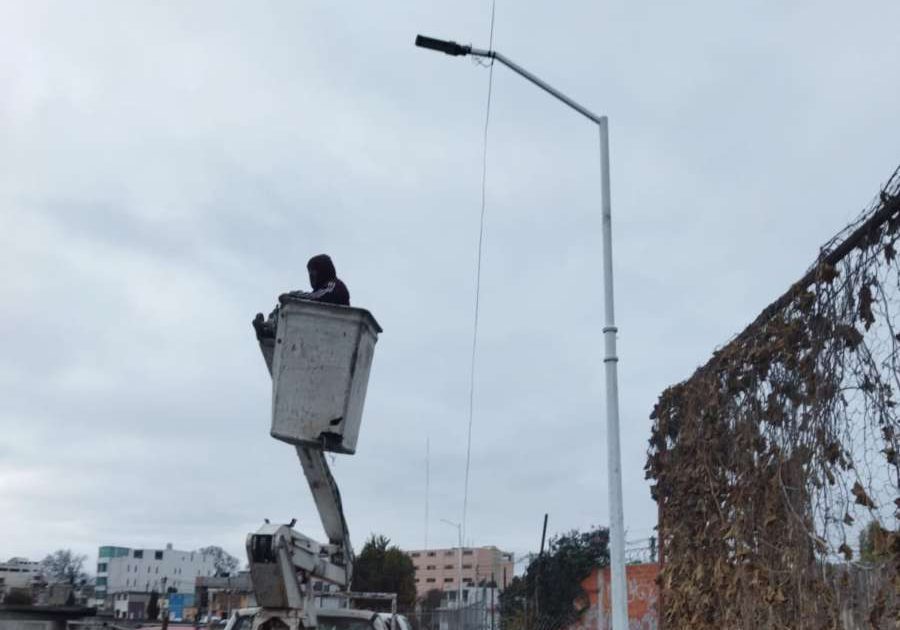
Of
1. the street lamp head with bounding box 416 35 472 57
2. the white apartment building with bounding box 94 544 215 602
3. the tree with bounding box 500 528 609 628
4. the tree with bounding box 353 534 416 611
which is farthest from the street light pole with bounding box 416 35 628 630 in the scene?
the white apartment building with bounding box 94 544 215 602

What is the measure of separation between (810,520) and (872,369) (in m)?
1.23

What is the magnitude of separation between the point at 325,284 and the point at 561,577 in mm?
11876

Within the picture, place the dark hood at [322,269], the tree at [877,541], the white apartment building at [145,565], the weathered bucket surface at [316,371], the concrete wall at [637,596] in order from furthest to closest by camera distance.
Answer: the white apartment building at [145,565], the concrete wall at [637,596], the dark hood at [322,269], the weathered bucket surface at [316,371], the tree at [877,541]

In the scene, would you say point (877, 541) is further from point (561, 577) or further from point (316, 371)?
point (561, 577)

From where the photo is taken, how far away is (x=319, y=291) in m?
6.04

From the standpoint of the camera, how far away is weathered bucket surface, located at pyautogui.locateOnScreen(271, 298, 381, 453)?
18.6 ft

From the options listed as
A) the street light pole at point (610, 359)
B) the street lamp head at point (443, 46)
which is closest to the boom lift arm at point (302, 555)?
the street light pole at point (610, 359)

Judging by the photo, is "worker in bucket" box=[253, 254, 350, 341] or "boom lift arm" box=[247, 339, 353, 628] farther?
"worker in bucket" box=[253, 254, 350, 341]

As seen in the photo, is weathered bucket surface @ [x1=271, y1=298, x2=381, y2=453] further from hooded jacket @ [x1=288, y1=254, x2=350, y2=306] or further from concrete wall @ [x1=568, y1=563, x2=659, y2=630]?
concrete wall @ [x1=568, y1=563, x2=659, y2=630]

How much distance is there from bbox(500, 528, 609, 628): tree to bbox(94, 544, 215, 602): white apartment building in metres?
94.9

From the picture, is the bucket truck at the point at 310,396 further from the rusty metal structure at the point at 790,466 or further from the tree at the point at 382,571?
the tree at the point at 382,571

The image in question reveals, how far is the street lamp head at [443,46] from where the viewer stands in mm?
9250

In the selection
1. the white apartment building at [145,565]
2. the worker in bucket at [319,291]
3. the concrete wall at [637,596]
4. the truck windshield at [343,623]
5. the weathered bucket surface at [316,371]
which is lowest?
the truck windshield at [343,623]

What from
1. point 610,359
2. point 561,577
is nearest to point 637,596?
point 561,577
